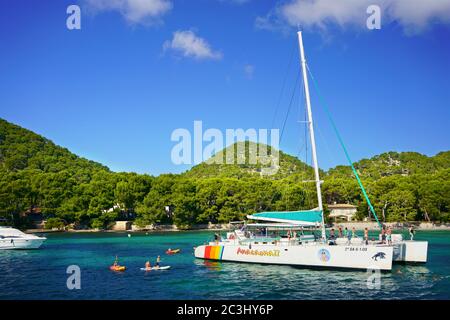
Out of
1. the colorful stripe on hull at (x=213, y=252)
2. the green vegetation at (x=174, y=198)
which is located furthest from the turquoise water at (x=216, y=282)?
the green vegetation at (x=174, y=198)

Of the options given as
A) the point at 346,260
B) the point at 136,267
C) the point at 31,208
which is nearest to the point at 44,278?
the point at 136,267

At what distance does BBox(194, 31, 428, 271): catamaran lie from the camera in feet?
111

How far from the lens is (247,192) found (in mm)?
116188

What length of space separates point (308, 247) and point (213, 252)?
11.8m

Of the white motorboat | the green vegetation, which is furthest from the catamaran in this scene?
the green vegetation

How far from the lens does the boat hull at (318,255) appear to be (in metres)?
33.5

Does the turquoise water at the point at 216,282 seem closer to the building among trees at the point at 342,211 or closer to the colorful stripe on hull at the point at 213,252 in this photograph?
the colorful stripe on hull at the point at 213,252

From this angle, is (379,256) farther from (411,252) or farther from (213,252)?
(213,252)

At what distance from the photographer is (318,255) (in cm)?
3547

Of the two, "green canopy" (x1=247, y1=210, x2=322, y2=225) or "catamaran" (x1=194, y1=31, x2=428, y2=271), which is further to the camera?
"green canopy" (x1=247, y1=210, x2=322, y2=225)

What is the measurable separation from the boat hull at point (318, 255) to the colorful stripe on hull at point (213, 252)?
34.3 inches

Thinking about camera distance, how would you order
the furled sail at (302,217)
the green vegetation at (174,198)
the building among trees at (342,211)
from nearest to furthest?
the furled sail at (302,217), the green vegetation at (174,198), the building among trees at (342,211)

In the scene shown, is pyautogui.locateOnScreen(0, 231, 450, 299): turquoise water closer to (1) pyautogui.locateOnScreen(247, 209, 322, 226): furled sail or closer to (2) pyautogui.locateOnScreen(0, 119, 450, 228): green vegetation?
(1) pyautogui.locateOnScreen(247, 209, 322, 226): furled sail

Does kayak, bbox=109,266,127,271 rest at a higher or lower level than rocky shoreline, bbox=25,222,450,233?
higher
